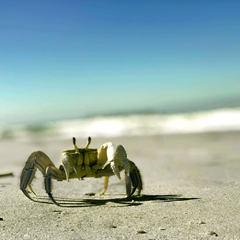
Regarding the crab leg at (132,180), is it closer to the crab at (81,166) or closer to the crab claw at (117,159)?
the crab at (81,166)

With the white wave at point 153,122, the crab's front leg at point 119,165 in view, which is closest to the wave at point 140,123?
the white wave at point 153,122

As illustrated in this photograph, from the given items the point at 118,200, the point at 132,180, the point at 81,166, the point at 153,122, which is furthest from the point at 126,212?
the point at 153,122

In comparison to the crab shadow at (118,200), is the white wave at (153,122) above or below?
above

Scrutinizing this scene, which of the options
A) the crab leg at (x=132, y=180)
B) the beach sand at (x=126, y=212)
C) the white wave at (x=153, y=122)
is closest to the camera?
the beach sand at (x=126, y=212)

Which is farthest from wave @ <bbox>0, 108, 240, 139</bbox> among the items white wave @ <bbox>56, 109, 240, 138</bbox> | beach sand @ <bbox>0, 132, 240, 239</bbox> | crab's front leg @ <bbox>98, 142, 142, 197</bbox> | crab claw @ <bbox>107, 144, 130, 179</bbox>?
crab claw @ <bbox>107, 144, 130, 179</bbox>

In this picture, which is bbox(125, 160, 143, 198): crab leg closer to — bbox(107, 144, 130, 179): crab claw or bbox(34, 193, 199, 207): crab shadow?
bbox(34, 193, 199, 207): crab shadow

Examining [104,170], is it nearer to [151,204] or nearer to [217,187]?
[151,204]

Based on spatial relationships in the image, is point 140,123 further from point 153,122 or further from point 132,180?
point 132,180

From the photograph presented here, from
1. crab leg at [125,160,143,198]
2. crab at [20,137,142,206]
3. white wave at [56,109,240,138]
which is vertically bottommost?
crab leg at [125,160,143,198]
